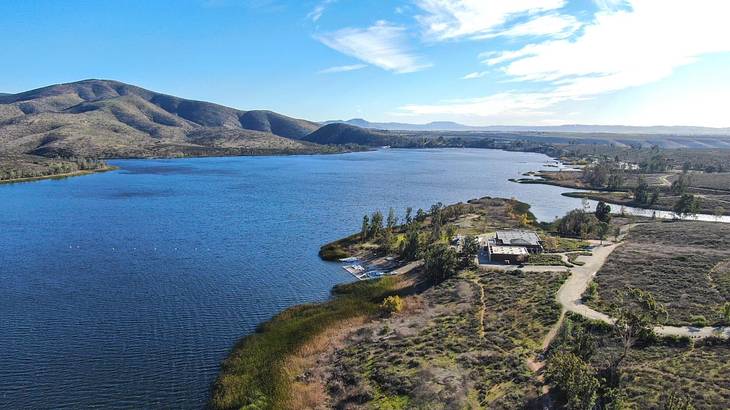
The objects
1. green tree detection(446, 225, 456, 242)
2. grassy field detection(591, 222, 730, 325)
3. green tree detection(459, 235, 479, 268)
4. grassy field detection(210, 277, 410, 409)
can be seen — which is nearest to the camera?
grassy field detection(210, 277, 410, 409)

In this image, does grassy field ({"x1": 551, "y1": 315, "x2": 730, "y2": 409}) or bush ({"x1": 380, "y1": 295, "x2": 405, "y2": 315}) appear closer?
grassy field ({"x1": 551, "y1": 315, "x2": 730, "y2": 409})

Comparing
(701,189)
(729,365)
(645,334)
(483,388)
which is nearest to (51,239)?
(483,388)

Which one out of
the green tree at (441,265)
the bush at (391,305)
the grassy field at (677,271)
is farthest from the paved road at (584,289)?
the bush at (391,305)

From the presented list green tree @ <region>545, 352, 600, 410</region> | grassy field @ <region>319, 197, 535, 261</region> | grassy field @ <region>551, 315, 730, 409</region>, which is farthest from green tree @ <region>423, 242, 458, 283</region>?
green tree @ <region>545, 352, 600, 410</region>

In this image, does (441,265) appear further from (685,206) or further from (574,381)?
(685,206)

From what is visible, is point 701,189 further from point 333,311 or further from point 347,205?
point 333,311

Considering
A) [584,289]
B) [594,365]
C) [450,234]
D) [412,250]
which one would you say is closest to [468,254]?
[412,250]

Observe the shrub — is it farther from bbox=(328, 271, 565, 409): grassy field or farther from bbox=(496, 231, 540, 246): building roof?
bbox=(496, 231, 540, 246): building roof
